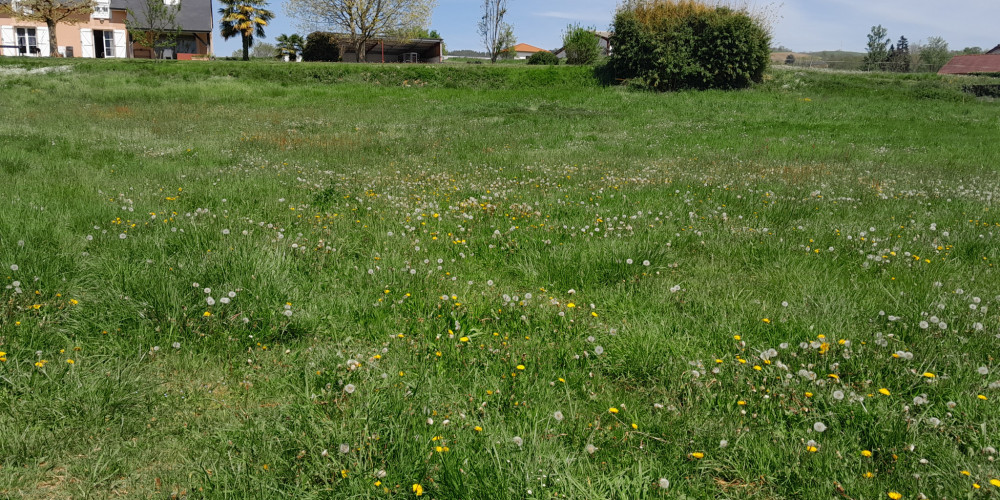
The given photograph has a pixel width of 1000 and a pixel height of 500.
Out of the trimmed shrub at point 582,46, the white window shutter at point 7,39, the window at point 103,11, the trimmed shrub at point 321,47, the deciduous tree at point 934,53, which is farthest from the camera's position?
the deciduous tree at point 934,53

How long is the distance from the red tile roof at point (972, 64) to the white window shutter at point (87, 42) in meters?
93.3

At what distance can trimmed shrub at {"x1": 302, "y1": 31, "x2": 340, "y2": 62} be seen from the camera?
52.2m

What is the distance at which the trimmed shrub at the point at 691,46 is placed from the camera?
2772cm

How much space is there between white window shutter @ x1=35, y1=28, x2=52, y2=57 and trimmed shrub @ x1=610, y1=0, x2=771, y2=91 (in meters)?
52.3

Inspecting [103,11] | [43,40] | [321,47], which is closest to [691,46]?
[321,47]

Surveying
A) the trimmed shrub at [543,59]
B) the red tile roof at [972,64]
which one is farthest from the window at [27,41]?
the red tile roof at [972,64]

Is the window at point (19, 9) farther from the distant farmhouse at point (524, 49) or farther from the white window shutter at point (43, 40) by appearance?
the distant farmhouse at point (524, 49)

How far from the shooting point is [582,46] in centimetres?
4062

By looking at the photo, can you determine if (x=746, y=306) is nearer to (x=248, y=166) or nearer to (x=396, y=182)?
(x=396, y=182)

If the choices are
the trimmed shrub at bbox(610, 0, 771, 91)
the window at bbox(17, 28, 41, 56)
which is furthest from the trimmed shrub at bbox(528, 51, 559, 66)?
the window at bbox(17, 28, 41, 56)

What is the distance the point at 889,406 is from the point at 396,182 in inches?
283

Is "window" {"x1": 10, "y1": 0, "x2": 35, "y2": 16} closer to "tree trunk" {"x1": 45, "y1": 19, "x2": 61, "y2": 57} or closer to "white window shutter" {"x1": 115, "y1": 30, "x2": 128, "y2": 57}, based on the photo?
"tree trunk" {"x1": 45, "y1": 19, "x2": 61, "y2": 57}

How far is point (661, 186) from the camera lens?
28.9 ft

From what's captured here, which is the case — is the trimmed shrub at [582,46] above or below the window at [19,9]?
below
